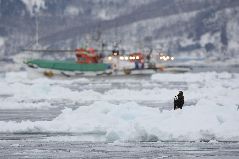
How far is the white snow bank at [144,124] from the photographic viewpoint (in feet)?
104

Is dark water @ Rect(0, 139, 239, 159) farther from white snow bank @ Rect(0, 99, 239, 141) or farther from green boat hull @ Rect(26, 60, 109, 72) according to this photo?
green boat hull @ Rect(26, 60, 109, 72)

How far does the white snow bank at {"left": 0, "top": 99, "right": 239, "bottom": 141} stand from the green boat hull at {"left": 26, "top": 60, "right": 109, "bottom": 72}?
94.8 meters

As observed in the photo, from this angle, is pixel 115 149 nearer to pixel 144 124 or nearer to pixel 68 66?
pixel 144 124

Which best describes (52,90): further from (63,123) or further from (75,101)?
(63,123)

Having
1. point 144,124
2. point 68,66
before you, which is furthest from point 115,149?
point 68,66

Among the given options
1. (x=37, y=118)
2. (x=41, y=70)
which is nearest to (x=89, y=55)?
(x=41, y=70)

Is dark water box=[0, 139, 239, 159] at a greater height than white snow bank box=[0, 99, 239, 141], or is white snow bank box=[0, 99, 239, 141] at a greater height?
white snow bank box=[0, 99, 239, 141]

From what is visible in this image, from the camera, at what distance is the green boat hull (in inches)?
5344

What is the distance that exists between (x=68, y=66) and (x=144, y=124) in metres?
106

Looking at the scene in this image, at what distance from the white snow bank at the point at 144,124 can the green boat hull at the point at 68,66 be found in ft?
311

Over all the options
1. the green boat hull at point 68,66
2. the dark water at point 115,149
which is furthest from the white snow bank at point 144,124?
the green boat hull at point 68,66

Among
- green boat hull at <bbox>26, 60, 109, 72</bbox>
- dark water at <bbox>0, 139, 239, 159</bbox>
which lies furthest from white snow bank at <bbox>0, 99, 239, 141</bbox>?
green boat hull at <bbox>26, 60, 109, 72</bbox>

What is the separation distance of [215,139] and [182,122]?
2101mm

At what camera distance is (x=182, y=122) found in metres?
33.0
